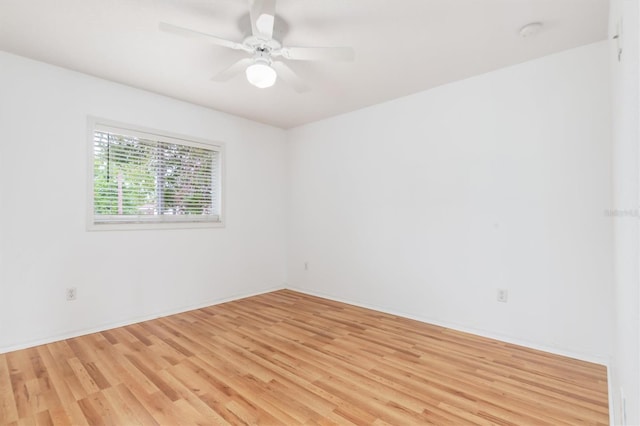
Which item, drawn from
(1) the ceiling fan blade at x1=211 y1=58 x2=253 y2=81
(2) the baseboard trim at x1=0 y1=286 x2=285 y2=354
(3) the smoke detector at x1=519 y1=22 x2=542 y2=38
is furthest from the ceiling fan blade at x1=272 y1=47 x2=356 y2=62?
(2) the baseboard trim at x1=0 y1=286 x2=285 y2=354

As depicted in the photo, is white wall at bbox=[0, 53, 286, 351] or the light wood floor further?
white wall at bbox=[0, 53, 286, 351]

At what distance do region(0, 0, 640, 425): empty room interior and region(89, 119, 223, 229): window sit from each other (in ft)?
0.07

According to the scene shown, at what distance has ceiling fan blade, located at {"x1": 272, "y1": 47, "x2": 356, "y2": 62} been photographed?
6.60ft

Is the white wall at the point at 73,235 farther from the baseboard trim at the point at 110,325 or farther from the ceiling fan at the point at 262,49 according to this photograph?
the ceiling fan at the point at 262,49

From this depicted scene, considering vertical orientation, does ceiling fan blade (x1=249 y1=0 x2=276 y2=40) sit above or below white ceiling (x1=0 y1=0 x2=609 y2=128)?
below

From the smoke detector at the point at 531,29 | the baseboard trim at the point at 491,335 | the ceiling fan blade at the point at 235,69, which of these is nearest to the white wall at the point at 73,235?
the ceiling fan blade at the point at 235,69

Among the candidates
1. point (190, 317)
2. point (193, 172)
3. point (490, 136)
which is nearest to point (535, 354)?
point (490, 136)

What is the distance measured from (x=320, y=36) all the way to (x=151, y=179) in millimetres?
2403

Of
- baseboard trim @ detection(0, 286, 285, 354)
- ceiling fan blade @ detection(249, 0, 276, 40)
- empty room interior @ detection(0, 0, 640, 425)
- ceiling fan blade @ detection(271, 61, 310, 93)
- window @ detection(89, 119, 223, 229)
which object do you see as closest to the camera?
ceiling fan blade @ detection(249, 0, 276, 40)

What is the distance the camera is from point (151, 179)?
138 inches

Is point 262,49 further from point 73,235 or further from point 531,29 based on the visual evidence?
point 73,235

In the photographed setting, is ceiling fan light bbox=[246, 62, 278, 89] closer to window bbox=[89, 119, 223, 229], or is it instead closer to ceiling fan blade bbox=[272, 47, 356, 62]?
ceiling fan blade bbox=[272, 47, 356, 62]

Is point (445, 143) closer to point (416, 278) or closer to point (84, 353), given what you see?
point (416, 278)

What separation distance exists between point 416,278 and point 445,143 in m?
1.45
